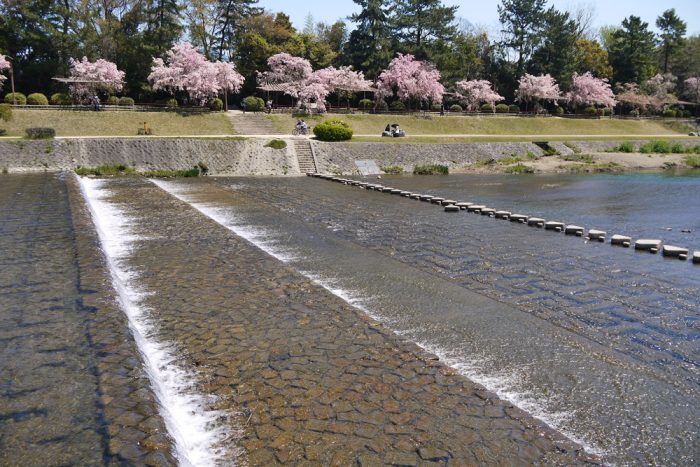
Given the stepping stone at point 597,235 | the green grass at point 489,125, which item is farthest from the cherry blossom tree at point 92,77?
the stepping stone at point 597,235

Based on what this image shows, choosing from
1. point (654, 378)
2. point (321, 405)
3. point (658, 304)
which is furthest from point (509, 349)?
point (658, 304)

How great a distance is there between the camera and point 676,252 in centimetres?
1420

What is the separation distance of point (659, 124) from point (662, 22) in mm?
23265

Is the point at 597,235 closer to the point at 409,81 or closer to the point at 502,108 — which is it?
the point at 409,81

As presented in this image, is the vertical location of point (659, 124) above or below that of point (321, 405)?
above

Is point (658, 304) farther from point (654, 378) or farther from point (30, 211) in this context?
point (30, 211)

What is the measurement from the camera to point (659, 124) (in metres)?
68.1

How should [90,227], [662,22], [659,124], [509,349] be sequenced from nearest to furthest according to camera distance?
1. [509,349]
2. [90,227]
3. [659,124]
4. [662,22]

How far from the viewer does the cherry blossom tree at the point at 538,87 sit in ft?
220

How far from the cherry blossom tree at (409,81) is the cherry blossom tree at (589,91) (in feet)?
67.0

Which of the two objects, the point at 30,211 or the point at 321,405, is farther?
the point at 30,211

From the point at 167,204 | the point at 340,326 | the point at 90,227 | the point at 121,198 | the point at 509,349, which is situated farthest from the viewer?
the point at 121,198

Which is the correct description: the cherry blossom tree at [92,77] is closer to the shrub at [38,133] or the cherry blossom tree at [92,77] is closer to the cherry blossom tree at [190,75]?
the cherry blossom tree at [190,75]

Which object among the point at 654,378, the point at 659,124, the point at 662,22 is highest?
the point at 662,22
